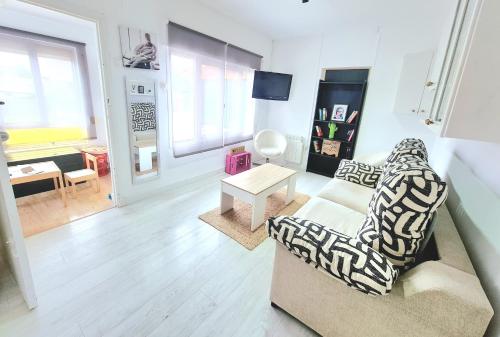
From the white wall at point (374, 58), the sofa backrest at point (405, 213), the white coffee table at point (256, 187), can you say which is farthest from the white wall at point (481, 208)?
the white wall at point (374, 58)

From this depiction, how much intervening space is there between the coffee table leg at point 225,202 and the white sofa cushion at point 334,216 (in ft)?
3.22

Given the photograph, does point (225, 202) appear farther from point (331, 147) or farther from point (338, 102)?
point (338, 102)

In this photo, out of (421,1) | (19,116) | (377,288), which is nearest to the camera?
(377,288)

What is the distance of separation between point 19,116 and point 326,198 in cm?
445

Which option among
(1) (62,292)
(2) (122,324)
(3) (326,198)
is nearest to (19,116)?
(1) (62,292)

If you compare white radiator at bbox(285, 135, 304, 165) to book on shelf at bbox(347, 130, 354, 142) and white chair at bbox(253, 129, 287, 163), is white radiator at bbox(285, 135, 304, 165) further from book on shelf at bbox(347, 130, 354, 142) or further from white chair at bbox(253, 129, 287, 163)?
book on shelf at bbox(347, 130, 354, 142)

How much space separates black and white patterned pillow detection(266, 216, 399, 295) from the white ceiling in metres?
2.89

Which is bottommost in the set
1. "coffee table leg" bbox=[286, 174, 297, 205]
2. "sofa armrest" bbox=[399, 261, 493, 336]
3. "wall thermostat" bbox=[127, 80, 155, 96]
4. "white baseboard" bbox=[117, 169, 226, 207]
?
"white baseboard" bbox=[117, 169, 226, 207]

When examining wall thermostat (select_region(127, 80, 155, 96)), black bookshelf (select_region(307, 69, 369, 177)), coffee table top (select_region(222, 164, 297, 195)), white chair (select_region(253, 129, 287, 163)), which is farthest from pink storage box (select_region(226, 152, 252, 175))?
A: wall thermostat (select_region(127, 80, 155, 96))

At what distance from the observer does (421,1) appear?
2.56m

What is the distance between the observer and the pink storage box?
393 cm

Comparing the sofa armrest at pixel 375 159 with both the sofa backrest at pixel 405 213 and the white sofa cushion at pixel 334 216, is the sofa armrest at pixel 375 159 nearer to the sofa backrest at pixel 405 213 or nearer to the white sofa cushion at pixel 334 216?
the white sofa cushion at pixel 334 216

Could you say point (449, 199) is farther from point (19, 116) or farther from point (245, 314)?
point (19, 116)

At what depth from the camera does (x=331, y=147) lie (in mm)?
4027
